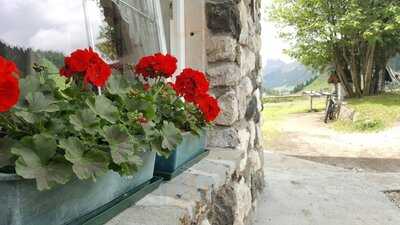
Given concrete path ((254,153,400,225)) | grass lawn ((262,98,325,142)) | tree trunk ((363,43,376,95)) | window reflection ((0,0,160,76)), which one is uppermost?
window reflection ((0,0,160,76))

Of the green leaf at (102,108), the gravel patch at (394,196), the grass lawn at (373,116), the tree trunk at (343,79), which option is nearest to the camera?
the green leaf at (102,108)

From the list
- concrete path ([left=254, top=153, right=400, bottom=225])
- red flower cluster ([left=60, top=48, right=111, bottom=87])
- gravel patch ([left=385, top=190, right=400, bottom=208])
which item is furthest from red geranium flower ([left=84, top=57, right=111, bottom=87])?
gravel patch ([left=385, top=190, right=400, bottom=208])

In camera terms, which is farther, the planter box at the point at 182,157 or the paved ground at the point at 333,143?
the paved ground at the point at 333,143

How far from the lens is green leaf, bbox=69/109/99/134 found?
761mm

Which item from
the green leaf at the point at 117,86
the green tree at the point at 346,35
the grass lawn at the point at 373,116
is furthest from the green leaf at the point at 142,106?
the green tree at the point at 346,35

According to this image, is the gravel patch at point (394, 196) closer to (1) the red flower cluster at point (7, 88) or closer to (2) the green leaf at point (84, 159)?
(2) the green leaf at point (84, 159)

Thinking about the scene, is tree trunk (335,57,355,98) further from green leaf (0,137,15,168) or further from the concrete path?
green leaf (0,137,15,168)

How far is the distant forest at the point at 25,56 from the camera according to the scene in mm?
960

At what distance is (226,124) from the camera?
6.14 feet

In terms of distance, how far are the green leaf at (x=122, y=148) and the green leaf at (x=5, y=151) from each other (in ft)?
0.56

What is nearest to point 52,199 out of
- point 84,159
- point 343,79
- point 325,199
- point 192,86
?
point 84,159

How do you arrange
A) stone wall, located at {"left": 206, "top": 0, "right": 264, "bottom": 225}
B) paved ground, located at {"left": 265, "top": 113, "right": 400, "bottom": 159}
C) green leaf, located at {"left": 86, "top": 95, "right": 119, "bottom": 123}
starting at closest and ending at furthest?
green leaf, located at {"left": 86, "top": 95, "right": 119, "bottom": 123}
stone wall, located at {"left": 206, "top": 0, "right": 264, "bottom": 225}
paved ground, located at {"left": 265, "top": 113, "right": 400, "bottom": 159}

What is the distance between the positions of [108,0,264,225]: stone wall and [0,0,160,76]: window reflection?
1.05 feet

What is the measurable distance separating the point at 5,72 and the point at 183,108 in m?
0.85
